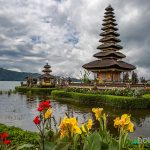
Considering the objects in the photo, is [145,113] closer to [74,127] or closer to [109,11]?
[74,127]

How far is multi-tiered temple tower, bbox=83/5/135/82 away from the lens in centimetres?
4816

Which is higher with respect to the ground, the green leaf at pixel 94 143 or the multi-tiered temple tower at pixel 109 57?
the multi-tiered temple tower at pixel 109 57

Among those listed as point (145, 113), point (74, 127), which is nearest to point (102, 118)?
point (74, 127)

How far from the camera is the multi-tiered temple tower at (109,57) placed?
158 ft

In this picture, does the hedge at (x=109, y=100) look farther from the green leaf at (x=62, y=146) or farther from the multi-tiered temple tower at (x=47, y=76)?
the multi-tiered temple tower at (x=47, y=76)

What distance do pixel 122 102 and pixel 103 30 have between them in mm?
31462

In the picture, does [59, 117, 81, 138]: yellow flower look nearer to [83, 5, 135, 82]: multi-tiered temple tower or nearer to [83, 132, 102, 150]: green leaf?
[83, 132, 102, 150]: green leaf

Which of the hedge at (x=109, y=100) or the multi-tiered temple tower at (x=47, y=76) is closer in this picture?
the hedge at (x=109, y=100)

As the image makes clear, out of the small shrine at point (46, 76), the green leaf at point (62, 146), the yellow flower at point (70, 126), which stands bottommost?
the green leaf at point (62, 146)

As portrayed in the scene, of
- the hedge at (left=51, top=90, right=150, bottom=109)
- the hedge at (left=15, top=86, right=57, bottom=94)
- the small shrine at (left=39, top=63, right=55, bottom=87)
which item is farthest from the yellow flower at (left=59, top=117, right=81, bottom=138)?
the small shrine at (left=39, top=63, right=55, bottom=87)

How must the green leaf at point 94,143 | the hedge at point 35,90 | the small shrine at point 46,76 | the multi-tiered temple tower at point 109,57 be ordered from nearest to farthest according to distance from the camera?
the green leaf at point 94,143, the multi-tiered temple tower at point 109,57, the hedge at point 35,90, the small shrine at point 46,76

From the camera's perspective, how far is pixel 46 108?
3746 millimetres

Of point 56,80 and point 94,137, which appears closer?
point 94,137

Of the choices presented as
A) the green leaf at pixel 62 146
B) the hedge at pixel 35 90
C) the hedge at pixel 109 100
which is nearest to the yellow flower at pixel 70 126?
the green leaf at pixel 62 146
